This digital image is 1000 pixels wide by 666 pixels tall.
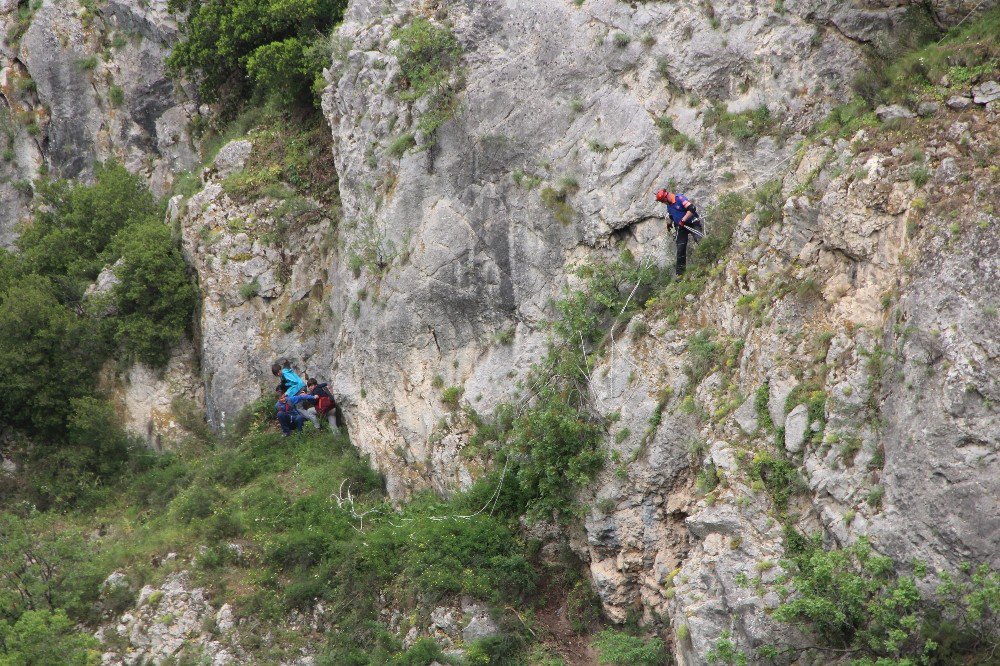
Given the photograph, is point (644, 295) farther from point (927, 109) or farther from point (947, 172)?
point (947, 172)

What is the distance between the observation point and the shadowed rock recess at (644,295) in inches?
393

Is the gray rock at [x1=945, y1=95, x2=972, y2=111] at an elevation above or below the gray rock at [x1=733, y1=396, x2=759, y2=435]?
above

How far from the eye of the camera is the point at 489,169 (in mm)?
16391

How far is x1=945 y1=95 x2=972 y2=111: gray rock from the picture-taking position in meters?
10.9

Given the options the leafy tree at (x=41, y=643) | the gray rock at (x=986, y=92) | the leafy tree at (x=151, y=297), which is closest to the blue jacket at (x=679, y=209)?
the gray rock at (x=986, y=92)

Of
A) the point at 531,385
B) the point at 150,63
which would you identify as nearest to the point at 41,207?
the point at 150,63

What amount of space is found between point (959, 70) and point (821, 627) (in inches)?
278

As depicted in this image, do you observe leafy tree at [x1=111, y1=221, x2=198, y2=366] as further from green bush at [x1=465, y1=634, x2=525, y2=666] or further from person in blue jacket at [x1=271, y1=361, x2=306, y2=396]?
green bush at [x1=465, y1=634, x2=525, y2=666]

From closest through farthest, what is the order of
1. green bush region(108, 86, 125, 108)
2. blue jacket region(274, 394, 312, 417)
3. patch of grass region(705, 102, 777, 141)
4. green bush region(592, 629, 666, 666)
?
1. green bush region(592, 629, 666, 666)
2. patch of grass region(705, 102, 777, 141)
3. blue jacket region(274, 394, 312, 417)
4. green bush region(108, 86, 125, 108)

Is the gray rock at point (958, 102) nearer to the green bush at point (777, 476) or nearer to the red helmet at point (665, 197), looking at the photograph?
the red helmet at point (665, 197)

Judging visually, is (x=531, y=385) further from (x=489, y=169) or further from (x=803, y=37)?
(x=803, y=37)

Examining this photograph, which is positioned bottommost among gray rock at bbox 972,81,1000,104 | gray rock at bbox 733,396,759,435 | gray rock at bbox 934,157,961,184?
gray rock at bbox 733,396,759,435

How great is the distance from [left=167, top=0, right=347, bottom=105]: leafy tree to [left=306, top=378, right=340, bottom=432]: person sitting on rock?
7330mm

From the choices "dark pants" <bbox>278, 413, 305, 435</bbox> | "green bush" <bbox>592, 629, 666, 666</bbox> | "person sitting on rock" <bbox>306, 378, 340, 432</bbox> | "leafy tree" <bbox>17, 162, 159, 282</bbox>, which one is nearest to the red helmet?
"green bush" <bbox>592, 629, 666, 666</bbox>
